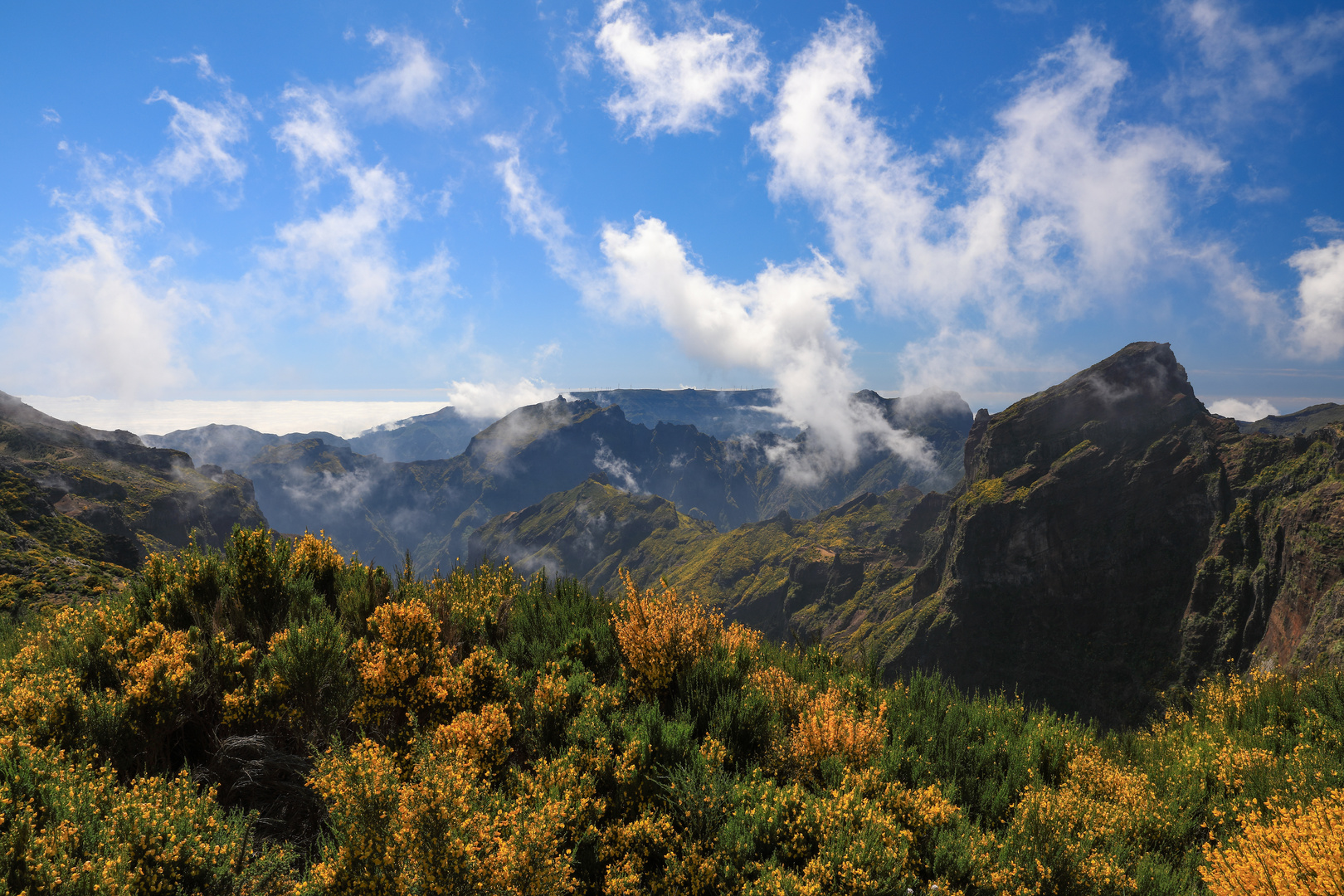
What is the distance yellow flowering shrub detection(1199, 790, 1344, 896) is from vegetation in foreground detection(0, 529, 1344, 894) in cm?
3

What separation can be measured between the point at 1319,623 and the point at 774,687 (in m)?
140

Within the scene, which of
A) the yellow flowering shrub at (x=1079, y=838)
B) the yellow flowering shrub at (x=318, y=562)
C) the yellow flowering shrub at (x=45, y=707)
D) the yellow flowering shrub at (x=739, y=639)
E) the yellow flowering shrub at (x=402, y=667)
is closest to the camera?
the yellow flowering shrub at (x=1079, y=838)

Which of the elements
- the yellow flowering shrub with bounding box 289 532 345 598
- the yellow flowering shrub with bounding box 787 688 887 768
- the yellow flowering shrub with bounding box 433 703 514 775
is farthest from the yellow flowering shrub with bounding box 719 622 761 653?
the yellow flowering shrub with bounding box 289 532 345 598

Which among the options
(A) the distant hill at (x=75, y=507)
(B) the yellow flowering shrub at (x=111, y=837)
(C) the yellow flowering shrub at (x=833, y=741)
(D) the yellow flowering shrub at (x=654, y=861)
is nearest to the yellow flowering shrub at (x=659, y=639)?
(C) the yellow flowering shrub at (x=833, y=741)

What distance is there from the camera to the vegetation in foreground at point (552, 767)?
420 centimetres

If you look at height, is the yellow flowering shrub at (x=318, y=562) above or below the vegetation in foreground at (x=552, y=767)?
above

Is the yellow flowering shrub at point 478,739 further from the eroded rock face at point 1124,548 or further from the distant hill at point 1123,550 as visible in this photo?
the eroded rock face at point 1124,548

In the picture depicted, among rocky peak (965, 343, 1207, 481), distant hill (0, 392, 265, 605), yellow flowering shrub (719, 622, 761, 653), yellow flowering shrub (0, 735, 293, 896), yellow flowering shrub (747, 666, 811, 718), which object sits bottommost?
distant hill (0, 392, 265, 605)

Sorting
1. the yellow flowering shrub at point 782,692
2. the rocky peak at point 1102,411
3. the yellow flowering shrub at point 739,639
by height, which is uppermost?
the rocky peak at point 1102,411

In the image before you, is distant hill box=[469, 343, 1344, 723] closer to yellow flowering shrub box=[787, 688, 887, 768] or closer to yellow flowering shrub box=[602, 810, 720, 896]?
yellow flowering shrub box=[787, 688, 887, 768]

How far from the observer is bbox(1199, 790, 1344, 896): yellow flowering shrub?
4.27m

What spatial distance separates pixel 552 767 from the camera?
542 cm

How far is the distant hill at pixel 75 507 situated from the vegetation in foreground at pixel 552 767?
16.2 feet

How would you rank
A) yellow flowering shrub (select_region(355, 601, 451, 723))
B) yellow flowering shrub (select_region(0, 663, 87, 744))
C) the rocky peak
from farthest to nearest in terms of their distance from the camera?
the rocky peak, yellow flowering shrub (select_region(355, 601, 451, 723)), yellow flowering shrub (select_region(0, 663, 87, 744))
